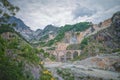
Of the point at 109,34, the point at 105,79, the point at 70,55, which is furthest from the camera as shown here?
the point at 70,55

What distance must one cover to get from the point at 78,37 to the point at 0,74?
122 meters

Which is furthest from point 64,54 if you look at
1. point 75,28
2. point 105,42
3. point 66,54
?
point 75,28

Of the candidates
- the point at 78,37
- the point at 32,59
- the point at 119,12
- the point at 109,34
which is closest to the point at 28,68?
the point at 32,59

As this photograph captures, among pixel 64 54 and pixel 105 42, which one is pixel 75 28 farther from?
pixel 105 42

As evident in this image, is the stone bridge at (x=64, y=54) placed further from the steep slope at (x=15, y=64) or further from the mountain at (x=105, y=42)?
the steep slope at (x=15, y=64)

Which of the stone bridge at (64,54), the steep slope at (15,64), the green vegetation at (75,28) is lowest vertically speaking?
the stone bridge at (64,54)

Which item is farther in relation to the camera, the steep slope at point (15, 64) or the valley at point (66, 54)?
the valley at point (66, 54)

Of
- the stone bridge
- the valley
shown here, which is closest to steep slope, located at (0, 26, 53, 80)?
the valley

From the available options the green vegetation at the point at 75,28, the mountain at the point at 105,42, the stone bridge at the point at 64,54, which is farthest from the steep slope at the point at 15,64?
the green vegetation at the point at 75,28

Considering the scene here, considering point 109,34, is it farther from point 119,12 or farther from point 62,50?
point 62,50

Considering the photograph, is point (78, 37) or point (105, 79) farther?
point (78, 37)

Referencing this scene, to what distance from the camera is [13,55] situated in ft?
71.4

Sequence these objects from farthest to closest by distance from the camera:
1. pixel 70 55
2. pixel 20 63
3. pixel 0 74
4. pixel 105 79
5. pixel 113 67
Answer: pixel 70 55
pixel 113 67
pixel 105 79
pixel 20 63
pixel 0 74

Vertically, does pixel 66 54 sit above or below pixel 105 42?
below
